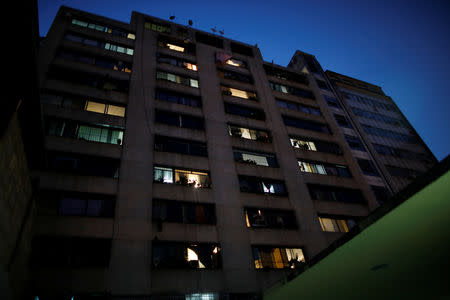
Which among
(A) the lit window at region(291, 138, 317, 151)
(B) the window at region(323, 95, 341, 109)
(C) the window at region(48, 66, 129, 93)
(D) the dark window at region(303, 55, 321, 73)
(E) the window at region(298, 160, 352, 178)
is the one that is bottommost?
(E) the window at region(298, 160, 352, 178)

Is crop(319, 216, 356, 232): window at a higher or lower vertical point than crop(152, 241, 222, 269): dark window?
higher

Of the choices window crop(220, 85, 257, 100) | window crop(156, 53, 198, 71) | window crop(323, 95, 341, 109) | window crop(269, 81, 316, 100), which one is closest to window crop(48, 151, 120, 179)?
window crop(156, 53, 198, 71)

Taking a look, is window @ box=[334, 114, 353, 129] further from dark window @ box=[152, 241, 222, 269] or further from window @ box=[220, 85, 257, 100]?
dark window @ box=[152, 241, 222, 269]

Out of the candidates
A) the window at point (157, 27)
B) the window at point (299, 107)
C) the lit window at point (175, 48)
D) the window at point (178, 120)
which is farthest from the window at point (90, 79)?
the window at point (299, 107)

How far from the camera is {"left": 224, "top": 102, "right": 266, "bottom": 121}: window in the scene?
26828 millimetres

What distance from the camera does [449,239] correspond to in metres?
4.23

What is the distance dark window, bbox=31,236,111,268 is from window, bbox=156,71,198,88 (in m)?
17.1

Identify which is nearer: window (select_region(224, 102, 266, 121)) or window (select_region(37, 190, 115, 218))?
window (select_region(37, 190, 115, 218))

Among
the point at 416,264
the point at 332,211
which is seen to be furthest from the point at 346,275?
the point at 332,211

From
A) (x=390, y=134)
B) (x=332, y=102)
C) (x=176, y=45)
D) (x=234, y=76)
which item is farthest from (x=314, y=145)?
(x=176, y=45)

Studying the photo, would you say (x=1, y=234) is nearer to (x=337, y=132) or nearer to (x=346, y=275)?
(x=346, y=275)

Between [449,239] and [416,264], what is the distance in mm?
681

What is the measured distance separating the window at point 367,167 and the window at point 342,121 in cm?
573

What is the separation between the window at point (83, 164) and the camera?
1662cm
